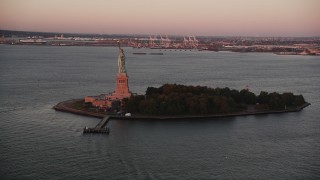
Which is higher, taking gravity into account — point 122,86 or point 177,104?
point 122,86

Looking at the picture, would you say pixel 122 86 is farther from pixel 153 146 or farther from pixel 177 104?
pixel 153 146

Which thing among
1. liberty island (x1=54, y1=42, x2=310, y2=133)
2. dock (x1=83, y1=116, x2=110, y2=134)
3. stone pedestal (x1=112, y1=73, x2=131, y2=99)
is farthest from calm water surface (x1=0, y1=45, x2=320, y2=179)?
stone pedestal (x1=112, y1=73, x2=131, y2=99)

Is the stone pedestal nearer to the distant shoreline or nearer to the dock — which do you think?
the distant shoreline

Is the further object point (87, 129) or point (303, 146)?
point (87, 129)

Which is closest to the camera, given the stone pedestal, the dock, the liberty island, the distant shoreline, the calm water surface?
the calm water surface

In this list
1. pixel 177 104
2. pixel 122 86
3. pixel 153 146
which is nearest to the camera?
pixel 153 146

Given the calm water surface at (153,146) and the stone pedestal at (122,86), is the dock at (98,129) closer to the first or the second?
the calm water surface at (153,146)

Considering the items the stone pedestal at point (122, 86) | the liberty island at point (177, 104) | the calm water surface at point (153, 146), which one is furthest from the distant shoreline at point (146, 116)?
the stone pedestal at point (122, 86)

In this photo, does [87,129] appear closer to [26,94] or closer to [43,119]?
[43,119]

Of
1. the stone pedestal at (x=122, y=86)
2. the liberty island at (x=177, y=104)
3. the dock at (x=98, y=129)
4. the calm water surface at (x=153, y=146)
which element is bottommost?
the calm water surface at (x=153, y=146)

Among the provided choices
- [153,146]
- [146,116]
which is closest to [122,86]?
[146,116]

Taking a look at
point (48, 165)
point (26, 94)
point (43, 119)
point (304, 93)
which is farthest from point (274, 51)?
point (48, 165)
